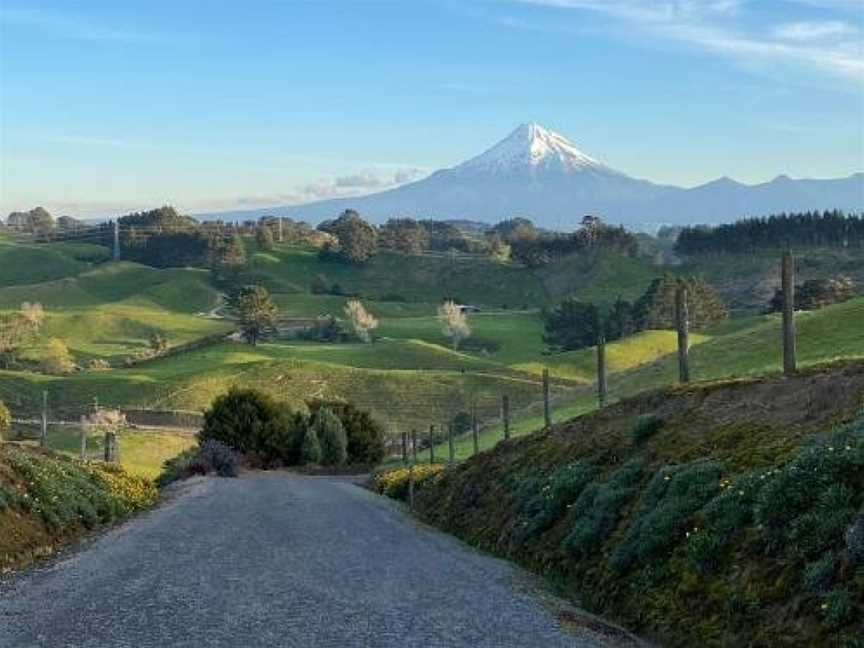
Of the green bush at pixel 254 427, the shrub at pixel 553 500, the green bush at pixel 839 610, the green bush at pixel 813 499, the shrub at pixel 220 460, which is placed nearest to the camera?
the green bush at pixel 839 610

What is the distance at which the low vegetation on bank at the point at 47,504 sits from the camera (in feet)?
65.3

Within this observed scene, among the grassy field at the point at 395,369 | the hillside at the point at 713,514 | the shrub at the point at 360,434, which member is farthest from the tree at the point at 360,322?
the hillside at the point at 713,514

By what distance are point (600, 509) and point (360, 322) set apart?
495 ft

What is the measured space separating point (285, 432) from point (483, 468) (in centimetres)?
5341

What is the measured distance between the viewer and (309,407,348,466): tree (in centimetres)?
7938

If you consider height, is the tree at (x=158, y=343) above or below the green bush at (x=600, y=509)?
below

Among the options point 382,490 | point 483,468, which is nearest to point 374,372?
point 382,490

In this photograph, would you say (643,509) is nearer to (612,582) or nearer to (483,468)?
(612,582)

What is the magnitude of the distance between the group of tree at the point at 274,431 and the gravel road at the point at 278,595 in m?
54.3

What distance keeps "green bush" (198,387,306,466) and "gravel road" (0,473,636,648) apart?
54303 mm

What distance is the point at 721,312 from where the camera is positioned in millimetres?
154125

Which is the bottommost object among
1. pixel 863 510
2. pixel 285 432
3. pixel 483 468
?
pixel 285 432

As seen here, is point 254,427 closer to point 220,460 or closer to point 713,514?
point 220,460

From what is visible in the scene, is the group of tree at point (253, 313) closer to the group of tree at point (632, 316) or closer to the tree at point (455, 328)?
the tree at point (455, 328)
